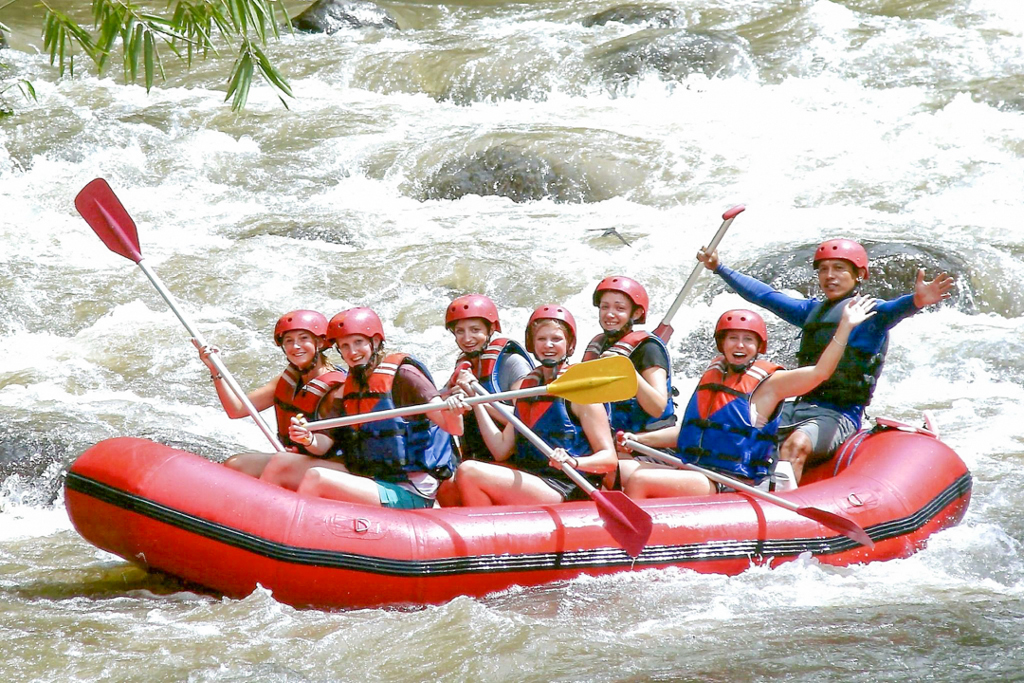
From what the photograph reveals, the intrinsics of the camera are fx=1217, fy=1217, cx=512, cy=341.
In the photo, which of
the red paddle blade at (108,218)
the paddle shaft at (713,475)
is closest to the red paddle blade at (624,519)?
the paddle shaft at (713,475)

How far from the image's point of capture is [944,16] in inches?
533

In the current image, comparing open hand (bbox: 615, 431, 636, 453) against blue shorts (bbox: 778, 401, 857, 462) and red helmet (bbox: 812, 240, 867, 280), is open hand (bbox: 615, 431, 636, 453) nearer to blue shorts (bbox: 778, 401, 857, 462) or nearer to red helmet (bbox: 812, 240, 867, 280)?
blue shorts (bbox: 778, 401, 857, 462)

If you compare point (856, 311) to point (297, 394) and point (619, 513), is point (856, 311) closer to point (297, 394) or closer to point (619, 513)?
point (619, 513)

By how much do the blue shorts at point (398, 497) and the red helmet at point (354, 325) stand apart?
564mm

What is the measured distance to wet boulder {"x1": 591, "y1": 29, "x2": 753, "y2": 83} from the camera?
12.5 metres

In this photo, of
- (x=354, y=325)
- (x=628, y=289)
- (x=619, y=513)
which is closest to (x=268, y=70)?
(x=354, y=325)

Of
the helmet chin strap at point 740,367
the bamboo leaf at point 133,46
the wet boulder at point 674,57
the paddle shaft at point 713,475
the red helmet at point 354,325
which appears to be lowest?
the paddle shaft at point 713,475

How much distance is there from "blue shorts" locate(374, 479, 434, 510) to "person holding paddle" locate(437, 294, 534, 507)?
124 mm

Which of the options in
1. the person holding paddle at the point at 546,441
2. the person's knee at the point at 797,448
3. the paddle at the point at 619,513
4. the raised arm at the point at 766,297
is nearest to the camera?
the paddle at the point at 619,513

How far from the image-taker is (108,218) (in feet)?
17.5

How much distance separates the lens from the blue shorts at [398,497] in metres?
4.54

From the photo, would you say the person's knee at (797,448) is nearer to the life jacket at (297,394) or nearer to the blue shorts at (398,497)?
the blue shorts at (398,497)

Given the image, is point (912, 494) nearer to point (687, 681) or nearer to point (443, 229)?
point (687, 681)

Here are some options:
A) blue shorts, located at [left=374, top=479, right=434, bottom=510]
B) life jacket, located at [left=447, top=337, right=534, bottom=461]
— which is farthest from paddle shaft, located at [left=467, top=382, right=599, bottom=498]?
blue shorts, located at [left=374, top=479, right=434, bottom=510]
